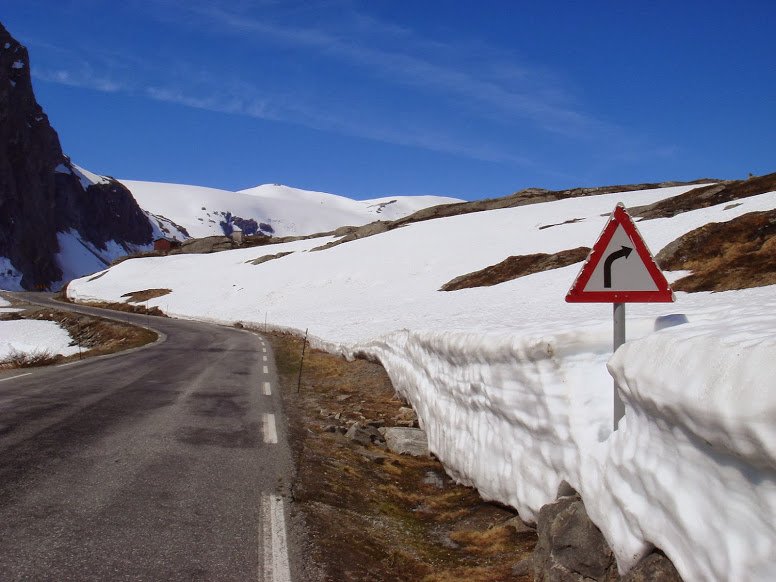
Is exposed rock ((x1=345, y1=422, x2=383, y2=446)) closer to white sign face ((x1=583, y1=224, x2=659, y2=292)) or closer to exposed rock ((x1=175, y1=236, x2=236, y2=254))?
white sign face ((x1=583, y1=224, x2=659, y2=292))

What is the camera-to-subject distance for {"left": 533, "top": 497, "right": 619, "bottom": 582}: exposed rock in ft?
13.3

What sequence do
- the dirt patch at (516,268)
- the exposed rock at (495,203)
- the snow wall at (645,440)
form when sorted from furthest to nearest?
the exposed rock at (495,203) < the dirt patch at (516,268) < the snow wall at (645,440)

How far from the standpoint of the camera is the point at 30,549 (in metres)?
4.32

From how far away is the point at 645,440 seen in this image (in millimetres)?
3779

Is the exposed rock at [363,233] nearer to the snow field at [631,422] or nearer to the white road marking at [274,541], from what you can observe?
the snow field at [631,422]

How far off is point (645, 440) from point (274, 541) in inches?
122

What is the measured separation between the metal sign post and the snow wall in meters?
0.43

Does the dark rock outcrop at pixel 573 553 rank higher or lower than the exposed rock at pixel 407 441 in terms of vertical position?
higher

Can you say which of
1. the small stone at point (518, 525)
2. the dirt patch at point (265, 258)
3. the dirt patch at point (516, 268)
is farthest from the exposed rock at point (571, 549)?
the dirt patch at point (265, 258)

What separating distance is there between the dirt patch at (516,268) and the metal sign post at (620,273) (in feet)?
91.2

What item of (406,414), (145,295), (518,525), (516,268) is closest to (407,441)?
(406,414)

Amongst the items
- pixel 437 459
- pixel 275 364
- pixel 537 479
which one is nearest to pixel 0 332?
pixel 275 364

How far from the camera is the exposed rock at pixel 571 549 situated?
4.06m

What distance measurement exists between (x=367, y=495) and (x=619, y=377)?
3.73 metres
